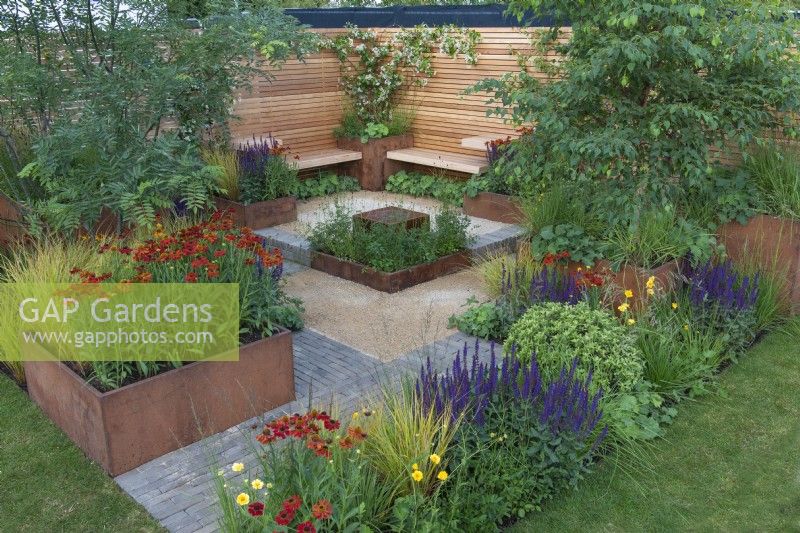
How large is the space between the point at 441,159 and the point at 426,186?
0.40 meters

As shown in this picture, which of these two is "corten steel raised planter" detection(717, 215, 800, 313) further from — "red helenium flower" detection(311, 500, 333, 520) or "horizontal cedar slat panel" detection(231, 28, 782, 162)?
"red helenium flower" detection(311, 500, 333, 520)

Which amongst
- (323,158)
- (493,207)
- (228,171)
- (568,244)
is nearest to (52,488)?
(568,244)

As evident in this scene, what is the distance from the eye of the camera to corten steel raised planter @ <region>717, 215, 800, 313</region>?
211 inches

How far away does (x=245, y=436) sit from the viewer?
10.9 feet

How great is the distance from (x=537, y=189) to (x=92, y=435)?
14.4 ft

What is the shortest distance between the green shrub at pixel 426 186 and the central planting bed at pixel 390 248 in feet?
6.30

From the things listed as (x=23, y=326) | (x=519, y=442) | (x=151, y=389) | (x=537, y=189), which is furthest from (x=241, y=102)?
(x=519, y=442)

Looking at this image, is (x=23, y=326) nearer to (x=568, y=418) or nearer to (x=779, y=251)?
(x=568, y=418)

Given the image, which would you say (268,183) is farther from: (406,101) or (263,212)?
(406,101)

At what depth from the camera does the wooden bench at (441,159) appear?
841 cm

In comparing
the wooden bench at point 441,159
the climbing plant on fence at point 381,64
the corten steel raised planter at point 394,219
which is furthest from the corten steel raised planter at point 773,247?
the climbing plant on fence at point 381,64

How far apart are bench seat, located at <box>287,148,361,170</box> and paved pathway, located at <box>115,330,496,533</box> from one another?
12.4ft

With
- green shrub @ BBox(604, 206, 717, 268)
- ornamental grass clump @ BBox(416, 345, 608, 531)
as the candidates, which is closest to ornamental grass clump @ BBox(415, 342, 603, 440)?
ornamental grass clump @ BBox(416, 345, 608, 531)

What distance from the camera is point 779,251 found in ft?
17.8
